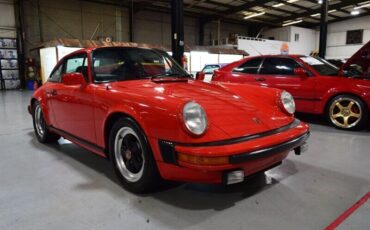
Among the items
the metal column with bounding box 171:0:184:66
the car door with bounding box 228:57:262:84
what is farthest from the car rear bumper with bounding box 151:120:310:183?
the metal column with bounding box 171:0:184:66

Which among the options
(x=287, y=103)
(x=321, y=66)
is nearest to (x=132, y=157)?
(x=287, y=103)

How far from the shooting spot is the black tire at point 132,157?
6.07 feet

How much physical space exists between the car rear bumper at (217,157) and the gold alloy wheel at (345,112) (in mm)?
2678

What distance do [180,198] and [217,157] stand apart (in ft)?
1.79

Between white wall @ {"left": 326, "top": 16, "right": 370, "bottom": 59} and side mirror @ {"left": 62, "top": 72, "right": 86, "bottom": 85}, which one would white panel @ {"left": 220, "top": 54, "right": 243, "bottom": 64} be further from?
side mirror @ {"left": 62, "top": 72, "right": 86, "bottom": 85}

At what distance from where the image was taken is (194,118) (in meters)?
1.66

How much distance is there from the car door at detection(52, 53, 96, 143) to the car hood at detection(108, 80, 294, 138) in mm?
330

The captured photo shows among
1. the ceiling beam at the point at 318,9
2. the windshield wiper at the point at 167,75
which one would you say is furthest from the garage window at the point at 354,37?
the windshield wiper at the point at 167,75

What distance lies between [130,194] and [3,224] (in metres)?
0.77

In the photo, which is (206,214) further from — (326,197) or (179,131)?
(326,197)

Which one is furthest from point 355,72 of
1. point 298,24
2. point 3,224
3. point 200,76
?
point 298,24

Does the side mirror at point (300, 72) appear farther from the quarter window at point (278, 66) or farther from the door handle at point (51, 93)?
the door handle at point (51, 93)

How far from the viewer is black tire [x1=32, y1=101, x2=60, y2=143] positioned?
3.32 metres

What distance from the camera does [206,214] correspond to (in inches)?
67.7
